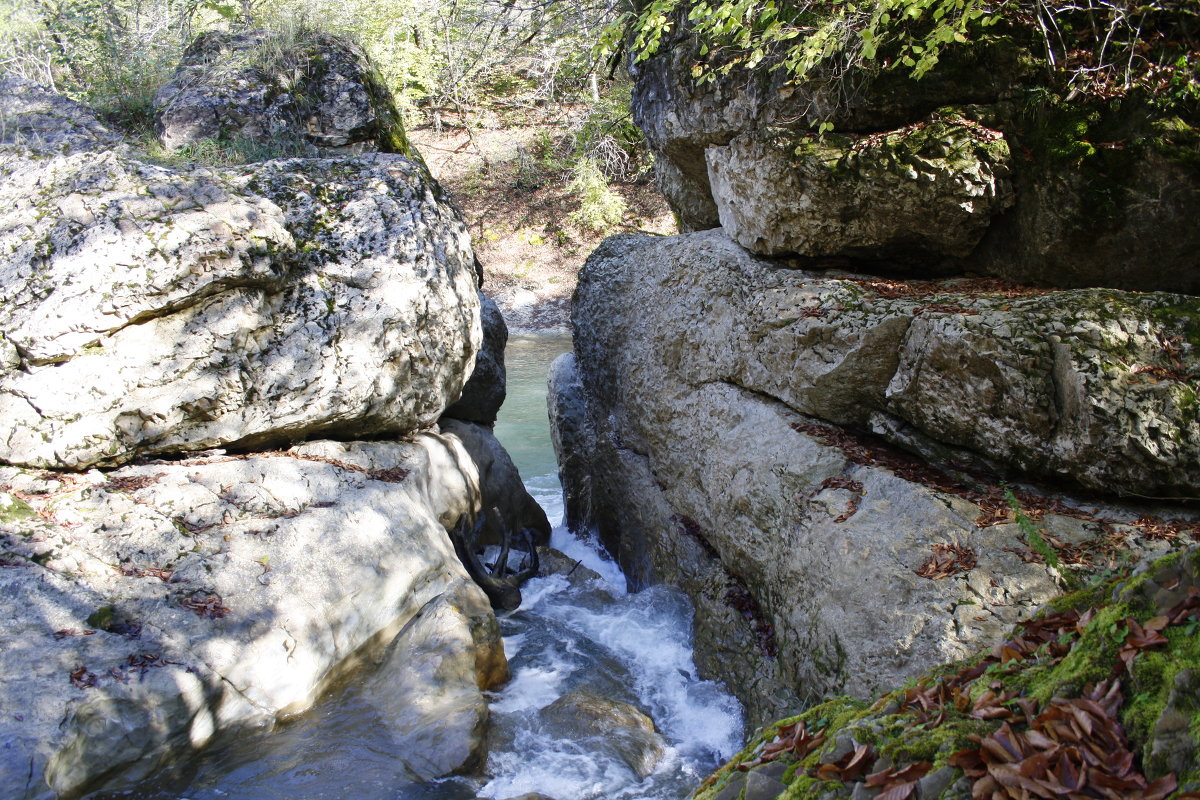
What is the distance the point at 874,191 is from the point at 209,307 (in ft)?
19.2

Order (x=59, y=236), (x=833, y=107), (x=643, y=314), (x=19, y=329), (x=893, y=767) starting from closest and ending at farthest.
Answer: (x=893, y=767), (x=19, y=329), (x=59, y=236), (x=833, y=107), (x=643, y=314)

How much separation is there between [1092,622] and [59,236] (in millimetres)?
7187

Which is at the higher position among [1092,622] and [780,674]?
[1092,622]

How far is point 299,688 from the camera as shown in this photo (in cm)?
520

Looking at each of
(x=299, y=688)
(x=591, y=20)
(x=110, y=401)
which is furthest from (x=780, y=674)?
(x=591, y=20)

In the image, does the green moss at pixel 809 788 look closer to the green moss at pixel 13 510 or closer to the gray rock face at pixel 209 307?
the green moss at pixel 13 510

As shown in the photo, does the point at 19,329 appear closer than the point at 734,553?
Yes

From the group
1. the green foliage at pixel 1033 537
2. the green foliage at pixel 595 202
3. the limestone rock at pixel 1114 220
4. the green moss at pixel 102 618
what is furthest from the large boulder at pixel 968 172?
the green foliage at pixel 595 202

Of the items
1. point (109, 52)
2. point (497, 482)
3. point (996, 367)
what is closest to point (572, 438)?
point (497, 482)

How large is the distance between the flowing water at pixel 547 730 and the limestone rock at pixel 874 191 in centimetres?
402

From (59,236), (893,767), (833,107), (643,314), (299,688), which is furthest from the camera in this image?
A: (643,314)

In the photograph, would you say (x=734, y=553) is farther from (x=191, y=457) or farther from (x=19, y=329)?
(x=19, y=329)

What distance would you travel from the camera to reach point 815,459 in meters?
6.04

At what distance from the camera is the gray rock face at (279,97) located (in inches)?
390
